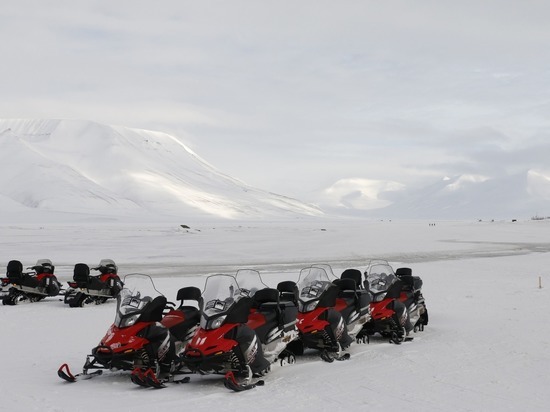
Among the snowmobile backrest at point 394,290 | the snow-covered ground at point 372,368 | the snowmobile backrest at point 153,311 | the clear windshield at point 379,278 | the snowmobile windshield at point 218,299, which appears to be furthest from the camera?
the clear windshield at point 379,278

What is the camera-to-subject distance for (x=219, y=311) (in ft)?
31.8

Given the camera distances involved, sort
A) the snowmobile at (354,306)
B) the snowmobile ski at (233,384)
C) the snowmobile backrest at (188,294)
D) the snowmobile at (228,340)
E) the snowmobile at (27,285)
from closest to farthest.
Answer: the snowmobile ski at (233,384)
the snowmobile at (228,340)
the snowmobile backrest at (188,294)
the snowmobile at (354,306)
the snowmobile at (27,285)

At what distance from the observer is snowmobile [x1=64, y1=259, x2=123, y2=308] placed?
62.0 ft

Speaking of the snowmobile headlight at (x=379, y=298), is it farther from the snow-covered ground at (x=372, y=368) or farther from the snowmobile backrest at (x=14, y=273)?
the snowmobile backrest at (x=14, y=273)

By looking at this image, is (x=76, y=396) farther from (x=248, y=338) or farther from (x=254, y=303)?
(x=254, y=303)

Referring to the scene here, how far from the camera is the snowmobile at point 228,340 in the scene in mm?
9312

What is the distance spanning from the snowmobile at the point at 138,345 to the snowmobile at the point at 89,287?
8724 millimetres

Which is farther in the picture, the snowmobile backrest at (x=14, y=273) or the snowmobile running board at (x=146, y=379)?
the snowmobile backrest at (x=14, y=273)

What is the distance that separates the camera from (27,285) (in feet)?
64.2

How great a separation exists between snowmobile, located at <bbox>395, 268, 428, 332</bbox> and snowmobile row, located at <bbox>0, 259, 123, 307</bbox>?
8.90 meters

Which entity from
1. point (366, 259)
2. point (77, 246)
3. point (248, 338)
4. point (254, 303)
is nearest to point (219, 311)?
point (248, 338)

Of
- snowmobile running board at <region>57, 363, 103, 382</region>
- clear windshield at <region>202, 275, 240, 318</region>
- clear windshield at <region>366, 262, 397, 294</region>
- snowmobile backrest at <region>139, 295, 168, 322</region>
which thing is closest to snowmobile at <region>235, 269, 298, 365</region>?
clear windshield at <region>202, 275, 240, 318</region>

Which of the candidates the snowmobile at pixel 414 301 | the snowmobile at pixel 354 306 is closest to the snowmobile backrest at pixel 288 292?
the snowmobile at pixel 354 306

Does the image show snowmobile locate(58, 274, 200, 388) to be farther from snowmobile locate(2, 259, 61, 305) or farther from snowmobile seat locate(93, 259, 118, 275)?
snowmobile seat locate(93, 259, 118, 275)
